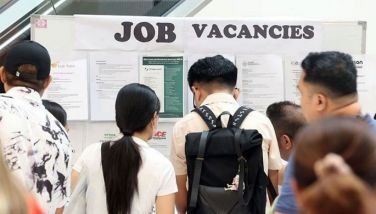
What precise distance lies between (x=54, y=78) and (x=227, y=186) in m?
1.43

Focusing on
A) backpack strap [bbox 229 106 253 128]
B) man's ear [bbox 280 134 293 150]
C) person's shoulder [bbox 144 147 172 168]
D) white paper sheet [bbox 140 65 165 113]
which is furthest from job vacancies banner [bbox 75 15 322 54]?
person's shoulder [bbox 144 147 172 168]

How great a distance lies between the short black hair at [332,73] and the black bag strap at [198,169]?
2.17 feet

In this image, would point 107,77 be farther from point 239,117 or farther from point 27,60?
point 27,60

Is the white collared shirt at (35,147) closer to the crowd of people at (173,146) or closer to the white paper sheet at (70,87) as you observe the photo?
the crowd of people at (173,146)

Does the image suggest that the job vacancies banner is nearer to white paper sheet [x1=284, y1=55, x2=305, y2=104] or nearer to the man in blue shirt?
white paper sheet [x1=284, y1=55, x2=305, y2=104]

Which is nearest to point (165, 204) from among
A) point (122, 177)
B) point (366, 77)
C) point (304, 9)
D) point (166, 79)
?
point (122, 177)

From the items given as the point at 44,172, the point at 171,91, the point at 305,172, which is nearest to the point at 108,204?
the point at 44,172

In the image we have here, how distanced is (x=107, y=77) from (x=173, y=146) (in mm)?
1007

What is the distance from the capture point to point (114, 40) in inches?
132

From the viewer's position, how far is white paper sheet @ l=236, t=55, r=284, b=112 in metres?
3.44

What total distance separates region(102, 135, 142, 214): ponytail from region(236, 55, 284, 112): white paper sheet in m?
1.48

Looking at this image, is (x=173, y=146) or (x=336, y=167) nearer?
(x=336, y=167)

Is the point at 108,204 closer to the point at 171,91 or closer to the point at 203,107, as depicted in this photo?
the point at 203,107

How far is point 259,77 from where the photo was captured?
3.44 m
